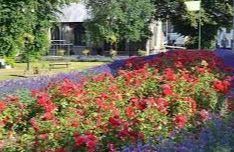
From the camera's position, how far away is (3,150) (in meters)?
6.55

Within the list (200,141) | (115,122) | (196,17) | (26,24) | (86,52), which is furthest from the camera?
(86,52)

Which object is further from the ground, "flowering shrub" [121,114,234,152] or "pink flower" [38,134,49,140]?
"flowering shrub" [121,114,234,152]

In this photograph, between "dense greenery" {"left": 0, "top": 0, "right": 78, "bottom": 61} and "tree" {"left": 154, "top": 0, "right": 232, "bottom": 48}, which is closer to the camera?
"dense greenery" {"left": 0, "top": 0, "right": 78, "bottom": 61}

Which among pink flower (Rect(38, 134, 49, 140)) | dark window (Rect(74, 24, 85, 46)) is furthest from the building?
pink flower (Rect(38, 134, 49, 140))

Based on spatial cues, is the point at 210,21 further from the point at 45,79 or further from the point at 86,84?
the point at 86,84

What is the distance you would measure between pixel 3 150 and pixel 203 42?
3471 centimetres

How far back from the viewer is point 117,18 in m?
37.1

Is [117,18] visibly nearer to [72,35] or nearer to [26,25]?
[26,25]

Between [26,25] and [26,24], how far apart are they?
50mm

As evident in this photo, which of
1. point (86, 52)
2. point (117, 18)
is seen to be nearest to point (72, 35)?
point (86, 52)

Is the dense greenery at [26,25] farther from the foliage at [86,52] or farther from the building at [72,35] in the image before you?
the building at [72,35]

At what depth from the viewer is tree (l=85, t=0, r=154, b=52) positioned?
37.1 metres

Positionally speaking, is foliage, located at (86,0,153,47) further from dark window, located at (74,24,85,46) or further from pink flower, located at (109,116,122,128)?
pink flower, located at (109,116,122,128)

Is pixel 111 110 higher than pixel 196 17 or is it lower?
lower
